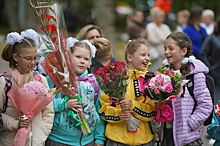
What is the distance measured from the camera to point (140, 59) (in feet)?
14.2

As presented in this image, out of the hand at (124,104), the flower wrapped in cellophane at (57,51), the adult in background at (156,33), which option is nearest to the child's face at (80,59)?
the flower wrapped in cellophane at (57,51)

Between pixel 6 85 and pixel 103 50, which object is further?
pixel 103 50

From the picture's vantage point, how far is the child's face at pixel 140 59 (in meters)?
4.32

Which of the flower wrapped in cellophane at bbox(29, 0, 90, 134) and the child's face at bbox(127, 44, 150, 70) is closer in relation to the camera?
the flower wrapped in cellophane at bbox(29, 0, 90, 134)

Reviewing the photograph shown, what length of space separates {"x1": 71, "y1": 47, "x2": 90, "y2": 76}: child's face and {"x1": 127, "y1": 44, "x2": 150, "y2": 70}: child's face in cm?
56

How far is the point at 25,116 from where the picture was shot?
3633 millimetres

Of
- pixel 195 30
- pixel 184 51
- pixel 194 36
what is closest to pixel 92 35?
pixel 184 51

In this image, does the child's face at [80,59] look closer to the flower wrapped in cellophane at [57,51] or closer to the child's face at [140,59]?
the flower wrapped in cellophane at [57,51]

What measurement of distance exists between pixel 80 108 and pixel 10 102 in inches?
30.0

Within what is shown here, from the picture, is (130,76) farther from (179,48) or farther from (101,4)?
(101,4)

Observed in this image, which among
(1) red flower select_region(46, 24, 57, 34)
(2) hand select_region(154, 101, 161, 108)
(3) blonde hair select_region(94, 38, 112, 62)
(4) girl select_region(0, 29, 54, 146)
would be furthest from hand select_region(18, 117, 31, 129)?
(3) blonde hair select_region(94, 38, 112, 62)

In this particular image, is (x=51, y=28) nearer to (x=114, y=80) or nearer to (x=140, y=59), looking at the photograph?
(x=114, y=80)

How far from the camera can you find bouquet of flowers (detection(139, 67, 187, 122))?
3783 mm

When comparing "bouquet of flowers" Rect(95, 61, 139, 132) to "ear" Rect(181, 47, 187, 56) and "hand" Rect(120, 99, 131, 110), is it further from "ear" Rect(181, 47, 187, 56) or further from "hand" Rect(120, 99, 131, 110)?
"ear" Rect(181, 47, 187, 56)
